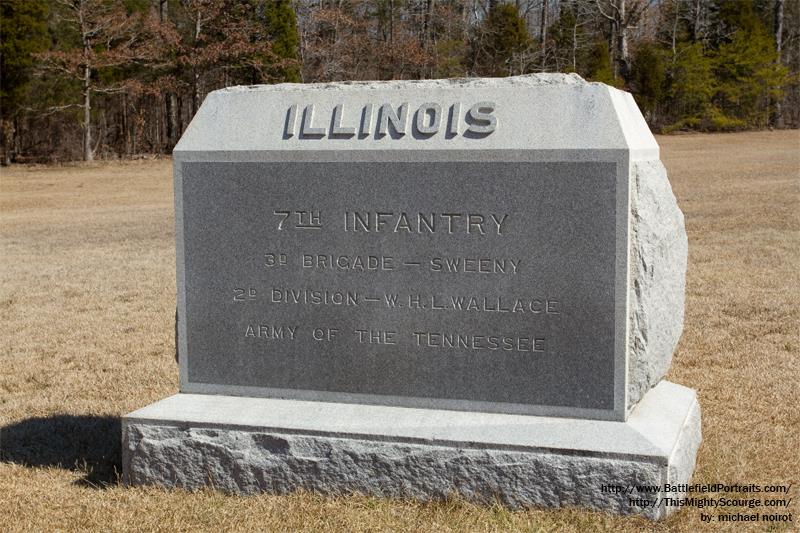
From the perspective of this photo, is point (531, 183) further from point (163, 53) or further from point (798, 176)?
point (163, 53)

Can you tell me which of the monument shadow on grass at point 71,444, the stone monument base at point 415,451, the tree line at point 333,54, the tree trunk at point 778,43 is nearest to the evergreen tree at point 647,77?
the tree line at point 333,54

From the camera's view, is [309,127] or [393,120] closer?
[393,120]

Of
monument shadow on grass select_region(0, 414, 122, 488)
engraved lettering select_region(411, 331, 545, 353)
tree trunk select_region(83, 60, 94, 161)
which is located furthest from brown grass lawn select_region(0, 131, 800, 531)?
tree trunk select_region(83, 60, 94, 161)

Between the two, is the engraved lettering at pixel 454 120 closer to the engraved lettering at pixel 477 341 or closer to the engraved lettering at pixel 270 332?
the engraved lettering at pixel 477 341

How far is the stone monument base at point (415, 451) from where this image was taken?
13.0 ft

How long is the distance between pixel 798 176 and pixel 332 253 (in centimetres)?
1970

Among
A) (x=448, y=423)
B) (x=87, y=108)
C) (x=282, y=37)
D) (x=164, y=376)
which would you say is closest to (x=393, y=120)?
(x=448, y=423)

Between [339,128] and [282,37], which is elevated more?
[282,37]

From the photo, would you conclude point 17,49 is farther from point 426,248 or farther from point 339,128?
point 426,248

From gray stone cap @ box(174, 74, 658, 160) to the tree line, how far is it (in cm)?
2965

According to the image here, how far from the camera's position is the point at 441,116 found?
4.39 meters

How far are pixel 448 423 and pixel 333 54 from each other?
34222mm

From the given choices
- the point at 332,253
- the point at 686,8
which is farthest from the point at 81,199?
the point at 686,8

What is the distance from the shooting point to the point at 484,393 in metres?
4.42
